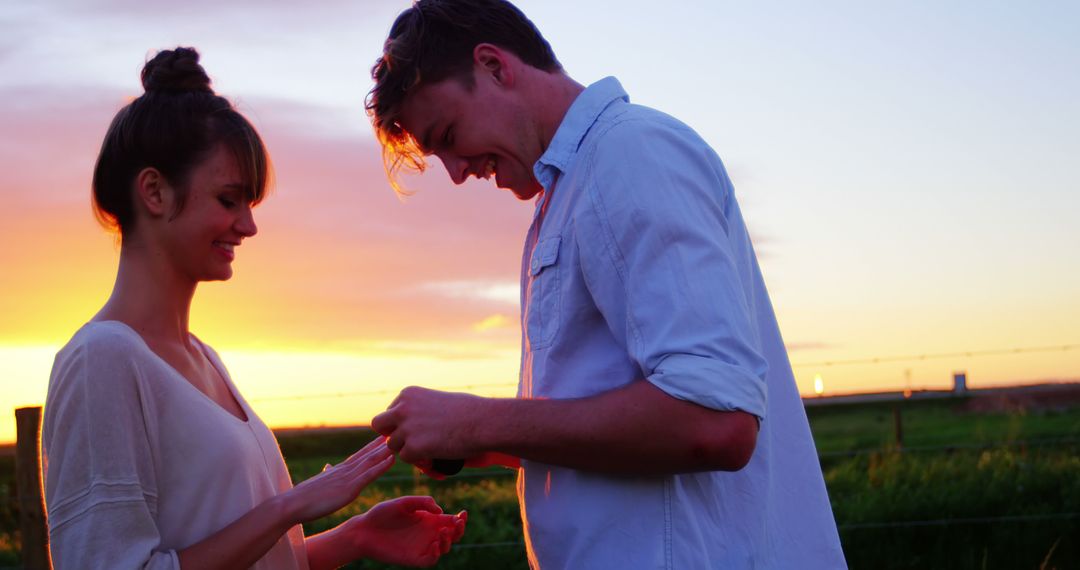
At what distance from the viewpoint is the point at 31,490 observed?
529 centimetres

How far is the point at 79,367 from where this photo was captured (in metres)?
2.00

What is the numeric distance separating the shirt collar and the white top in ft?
2.54

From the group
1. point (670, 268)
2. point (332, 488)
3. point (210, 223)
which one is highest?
point (210, 223)

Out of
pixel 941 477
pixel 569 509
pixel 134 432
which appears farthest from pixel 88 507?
pixel 941 477

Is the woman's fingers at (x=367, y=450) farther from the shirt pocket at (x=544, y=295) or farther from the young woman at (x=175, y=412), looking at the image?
the shirt pocket at (x=544, y=295)

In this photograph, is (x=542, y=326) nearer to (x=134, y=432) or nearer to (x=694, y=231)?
(x=694, y=231)

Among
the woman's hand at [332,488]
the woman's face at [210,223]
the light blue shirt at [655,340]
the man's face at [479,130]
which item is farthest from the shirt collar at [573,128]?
the woman's face at [210,223]

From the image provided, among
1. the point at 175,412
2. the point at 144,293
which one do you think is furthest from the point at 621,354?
A: the point at 144,293

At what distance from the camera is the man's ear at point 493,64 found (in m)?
1.97

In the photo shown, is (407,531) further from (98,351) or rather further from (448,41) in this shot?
(448,41)

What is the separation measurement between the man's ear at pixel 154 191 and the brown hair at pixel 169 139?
0.04ft

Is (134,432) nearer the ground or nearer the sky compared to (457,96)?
nearer the ground

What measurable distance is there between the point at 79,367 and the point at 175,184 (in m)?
0.39

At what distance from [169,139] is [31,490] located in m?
3.69
